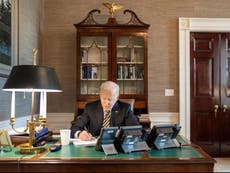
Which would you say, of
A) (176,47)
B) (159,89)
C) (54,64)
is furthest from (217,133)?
(54,64)

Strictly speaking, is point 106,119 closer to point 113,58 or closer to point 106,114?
point 106,114

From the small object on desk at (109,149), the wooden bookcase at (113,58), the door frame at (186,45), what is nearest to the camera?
the small object on desk at (109,149)

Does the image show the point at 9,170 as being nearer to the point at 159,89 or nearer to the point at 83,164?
the point at 83,164

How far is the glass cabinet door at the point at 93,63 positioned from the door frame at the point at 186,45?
1.18 m

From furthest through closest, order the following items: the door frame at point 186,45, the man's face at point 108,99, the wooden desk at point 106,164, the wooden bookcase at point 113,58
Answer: the door frame at point 186,45 < the wooden bookcase at point 113,58 < the man's face at point 108,99 < the wooden desk at point 106,164

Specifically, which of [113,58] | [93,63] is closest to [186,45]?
[113,58]

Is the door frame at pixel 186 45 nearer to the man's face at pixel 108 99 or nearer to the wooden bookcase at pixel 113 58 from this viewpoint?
the wooden bookcase at pixel 113 58

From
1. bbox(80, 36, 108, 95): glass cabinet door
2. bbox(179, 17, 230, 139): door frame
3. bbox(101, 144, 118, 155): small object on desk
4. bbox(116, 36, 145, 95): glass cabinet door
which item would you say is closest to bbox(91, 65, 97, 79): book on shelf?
bbox(80, 36, 108, 95): glass cabinet door

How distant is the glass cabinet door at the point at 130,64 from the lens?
4.28m

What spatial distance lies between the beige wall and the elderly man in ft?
6.28

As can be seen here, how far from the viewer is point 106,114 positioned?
274cm

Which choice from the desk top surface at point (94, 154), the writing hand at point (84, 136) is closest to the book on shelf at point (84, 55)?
the writing hand at point (84, 136)

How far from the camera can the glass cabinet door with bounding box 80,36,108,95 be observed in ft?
14.0

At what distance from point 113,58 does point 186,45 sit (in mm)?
1194
